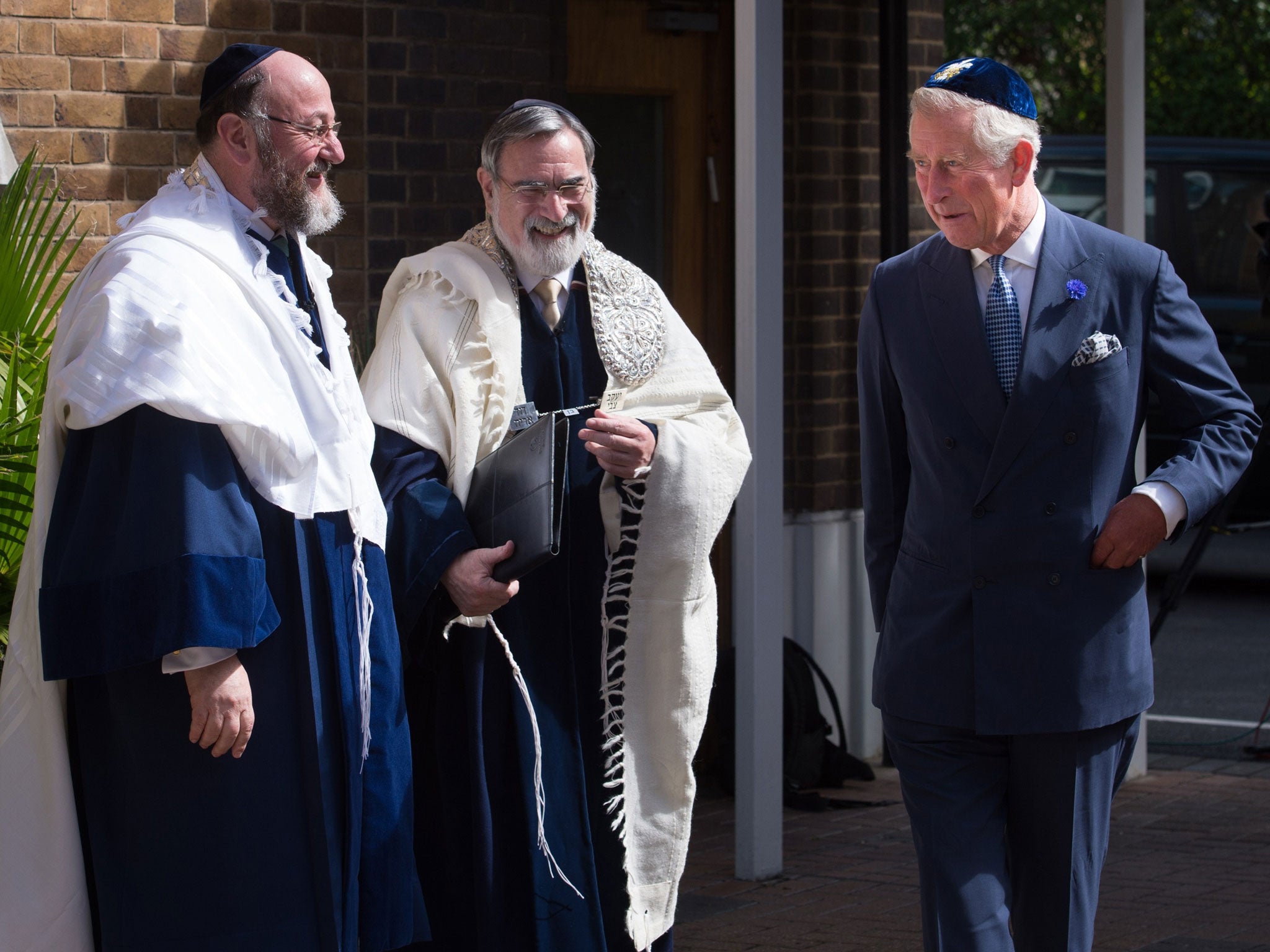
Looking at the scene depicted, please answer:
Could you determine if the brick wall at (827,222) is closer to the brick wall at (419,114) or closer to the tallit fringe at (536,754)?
the brick wall at (419,114)

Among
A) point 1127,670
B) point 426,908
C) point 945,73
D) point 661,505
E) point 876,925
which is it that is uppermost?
point 945,73

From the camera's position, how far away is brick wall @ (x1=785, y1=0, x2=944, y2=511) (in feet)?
20.9

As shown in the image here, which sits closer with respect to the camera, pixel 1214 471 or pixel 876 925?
pixel 1214 471

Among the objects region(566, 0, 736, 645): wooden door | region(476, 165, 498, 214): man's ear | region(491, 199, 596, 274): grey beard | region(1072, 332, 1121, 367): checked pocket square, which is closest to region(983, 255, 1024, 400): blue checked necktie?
region(1072, 332, 1121, 367): checked pocket square

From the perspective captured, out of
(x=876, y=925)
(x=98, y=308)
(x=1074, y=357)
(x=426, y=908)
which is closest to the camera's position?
(x=98, y=308)

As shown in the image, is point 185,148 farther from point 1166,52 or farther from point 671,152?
point 1166,52

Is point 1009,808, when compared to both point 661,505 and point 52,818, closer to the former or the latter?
point 661,505

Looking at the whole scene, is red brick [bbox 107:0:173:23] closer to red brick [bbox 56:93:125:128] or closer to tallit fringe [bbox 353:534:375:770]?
red brick [bbox 56:93:125:128]

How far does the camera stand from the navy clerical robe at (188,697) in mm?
2805

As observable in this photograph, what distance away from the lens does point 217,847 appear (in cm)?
293

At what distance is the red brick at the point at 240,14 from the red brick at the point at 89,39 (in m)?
0.28

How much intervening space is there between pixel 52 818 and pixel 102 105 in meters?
2.65

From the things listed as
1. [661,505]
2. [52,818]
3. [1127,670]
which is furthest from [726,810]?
[52,818]

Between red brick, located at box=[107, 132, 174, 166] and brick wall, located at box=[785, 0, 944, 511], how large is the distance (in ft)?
7.78
